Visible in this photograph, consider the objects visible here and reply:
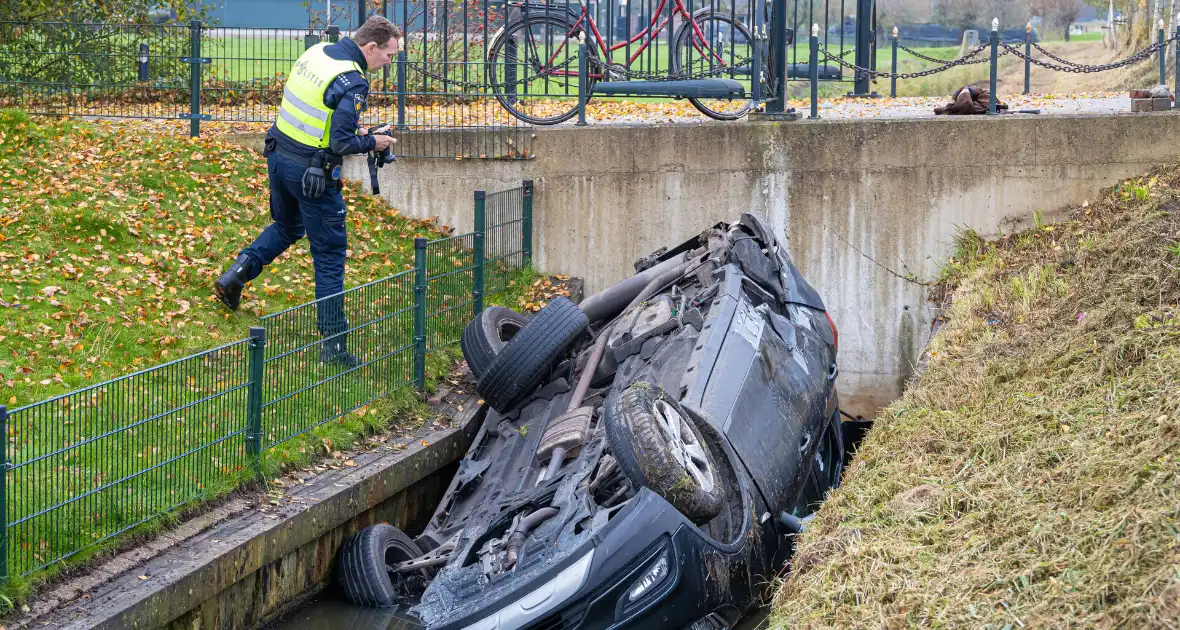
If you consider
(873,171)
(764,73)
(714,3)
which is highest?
(714,3)

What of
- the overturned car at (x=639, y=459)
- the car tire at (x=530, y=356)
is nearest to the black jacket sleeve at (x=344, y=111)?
the overturned car at (x=639, y=459)

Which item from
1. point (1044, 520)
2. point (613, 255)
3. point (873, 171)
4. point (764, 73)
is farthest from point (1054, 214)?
point (1044, 520)

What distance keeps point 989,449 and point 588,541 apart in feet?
7.78

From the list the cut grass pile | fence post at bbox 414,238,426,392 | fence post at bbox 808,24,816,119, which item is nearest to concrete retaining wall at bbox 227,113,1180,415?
fence post at bbox 808,24,816,119

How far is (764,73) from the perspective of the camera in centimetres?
1198

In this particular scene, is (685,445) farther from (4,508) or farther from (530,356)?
(4,508)

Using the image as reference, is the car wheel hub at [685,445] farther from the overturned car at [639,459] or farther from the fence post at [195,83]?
the fence post at [195,83]

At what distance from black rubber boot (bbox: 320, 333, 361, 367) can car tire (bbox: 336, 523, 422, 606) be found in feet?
3.76

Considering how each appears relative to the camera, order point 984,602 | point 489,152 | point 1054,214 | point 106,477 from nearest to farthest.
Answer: point 984,602, point 106,477, point 1054,214, point 489,152

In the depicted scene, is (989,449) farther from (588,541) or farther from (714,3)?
(714,3)

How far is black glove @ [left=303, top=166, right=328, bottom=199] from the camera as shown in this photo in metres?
8.73

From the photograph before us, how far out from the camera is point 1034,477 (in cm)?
601

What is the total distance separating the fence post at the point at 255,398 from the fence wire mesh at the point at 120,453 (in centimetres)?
4

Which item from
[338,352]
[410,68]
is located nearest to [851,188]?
[410,68]
